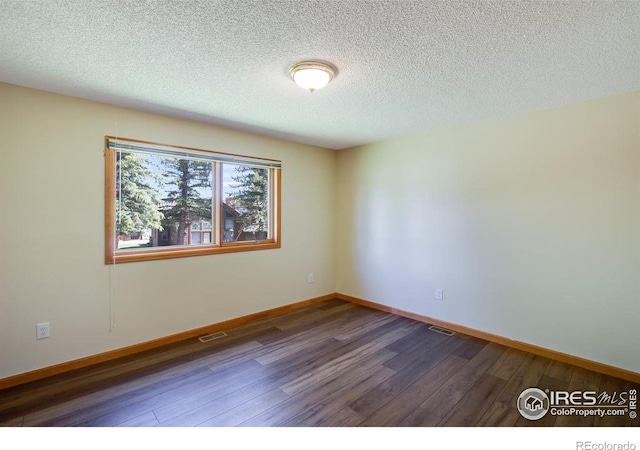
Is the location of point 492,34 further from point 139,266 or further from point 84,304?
point 84,304

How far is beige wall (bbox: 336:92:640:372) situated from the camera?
7.95 feet

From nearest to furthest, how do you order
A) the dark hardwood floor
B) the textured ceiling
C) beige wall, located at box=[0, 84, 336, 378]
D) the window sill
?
the textured ceiling, the dark hardwood floor, beige wall, located at box=[0, 84, 336, 378], the window sill

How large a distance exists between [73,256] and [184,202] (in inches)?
41.8

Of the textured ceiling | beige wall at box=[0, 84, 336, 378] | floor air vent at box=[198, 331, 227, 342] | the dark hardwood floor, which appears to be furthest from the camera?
floor air vent at box=[198, 331, 227, 342]

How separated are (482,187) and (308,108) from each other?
1983 mm

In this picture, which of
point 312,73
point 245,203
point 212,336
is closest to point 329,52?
point 312,73

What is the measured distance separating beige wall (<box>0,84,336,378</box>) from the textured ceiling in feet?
0.73

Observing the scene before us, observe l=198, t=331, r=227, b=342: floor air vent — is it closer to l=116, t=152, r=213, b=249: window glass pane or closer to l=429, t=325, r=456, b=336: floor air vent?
l=116, t=152, r=213, b=249: window glass pane

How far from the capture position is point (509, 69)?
2.00 meters

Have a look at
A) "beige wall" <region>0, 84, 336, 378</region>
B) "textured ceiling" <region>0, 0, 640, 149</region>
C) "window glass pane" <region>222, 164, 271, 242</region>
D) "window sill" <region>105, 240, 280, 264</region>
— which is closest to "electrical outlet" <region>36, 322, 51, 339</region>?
"beige wall" <region>0, 84, 336, 378</region>

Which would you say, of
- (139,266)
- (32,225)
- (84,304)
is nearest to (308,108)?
(139,266)

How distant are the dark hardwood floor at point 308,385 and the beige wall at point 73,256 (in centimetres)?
30

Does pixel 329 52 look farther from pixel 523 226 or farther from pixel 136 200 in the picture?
pixel 523 226

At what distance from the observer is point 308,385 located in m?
2.27
